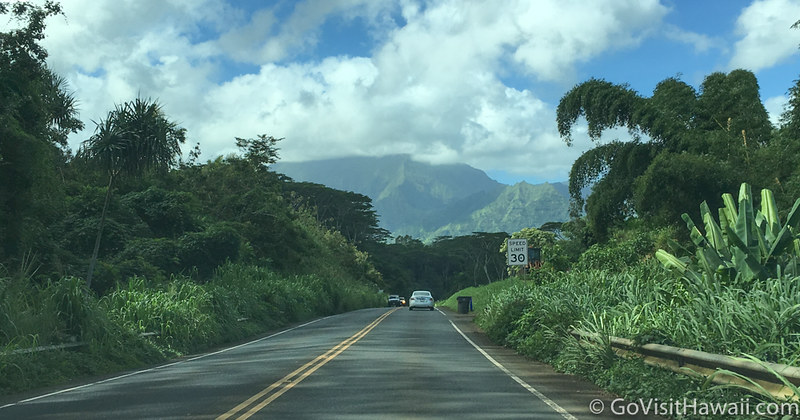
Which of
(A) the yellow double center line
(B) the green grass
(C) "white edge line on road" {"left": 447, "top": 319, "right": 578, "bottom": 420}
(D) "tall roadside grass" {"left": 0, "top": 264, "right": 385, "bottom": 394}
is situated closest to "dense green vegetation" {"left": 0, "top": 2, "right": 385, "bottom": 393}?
(D) "tall roadside grass" {"left": 0, "top": 264, "right": 385, "bottom": 394}

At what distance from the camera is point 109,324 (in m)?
16.7

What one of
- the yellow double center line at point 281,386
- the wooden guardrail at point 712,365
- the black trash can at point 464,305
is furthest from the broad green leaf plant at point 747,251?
the black trash can at point 464,305

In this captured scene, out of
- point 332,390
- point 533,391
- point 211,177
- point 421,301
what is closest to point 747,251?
point 533,391

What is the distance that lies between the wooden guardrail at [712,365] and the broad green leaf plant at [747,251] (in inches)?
83.4

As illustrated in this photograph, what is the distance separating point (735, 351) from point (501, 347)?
467 inches

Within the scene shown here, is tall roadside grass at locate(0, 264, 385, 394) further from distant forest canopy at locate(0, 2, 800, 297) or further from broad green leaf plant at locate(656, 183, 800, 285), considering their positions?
broad green leaf plant at locate(656, 183, 800, 285)

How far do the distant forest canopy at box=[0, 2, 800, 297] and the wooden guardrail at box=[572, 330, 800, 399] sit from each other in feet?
42.3

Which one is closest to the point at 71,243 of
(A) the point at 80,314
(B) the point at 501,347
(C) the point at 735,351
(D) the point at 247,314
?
(D) the point at 247,314

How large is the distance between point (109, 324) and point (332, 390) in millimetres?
8204

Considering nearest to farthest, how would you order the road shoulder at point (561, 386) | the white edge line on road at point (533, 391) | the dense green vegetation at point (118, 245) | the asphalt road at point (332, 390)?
the white edge line on road at point (533, 391)
the asphalt road at point (332, 390)
the road shoulder at point (561, 386)
the dense green vegetation at point (118, 245)

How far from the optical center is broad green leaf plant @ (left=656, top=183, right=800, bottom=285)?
12.8 meters

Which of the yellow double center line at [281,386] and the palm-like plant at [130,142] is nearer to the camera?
the yellow double center line at [281,386]

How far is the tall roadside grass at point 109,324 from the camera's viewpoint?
13.3 m

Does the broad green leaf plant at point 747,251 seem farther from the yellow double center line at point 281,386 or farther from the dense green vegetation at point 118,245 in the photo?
the dense green vegetation at point 118,245
